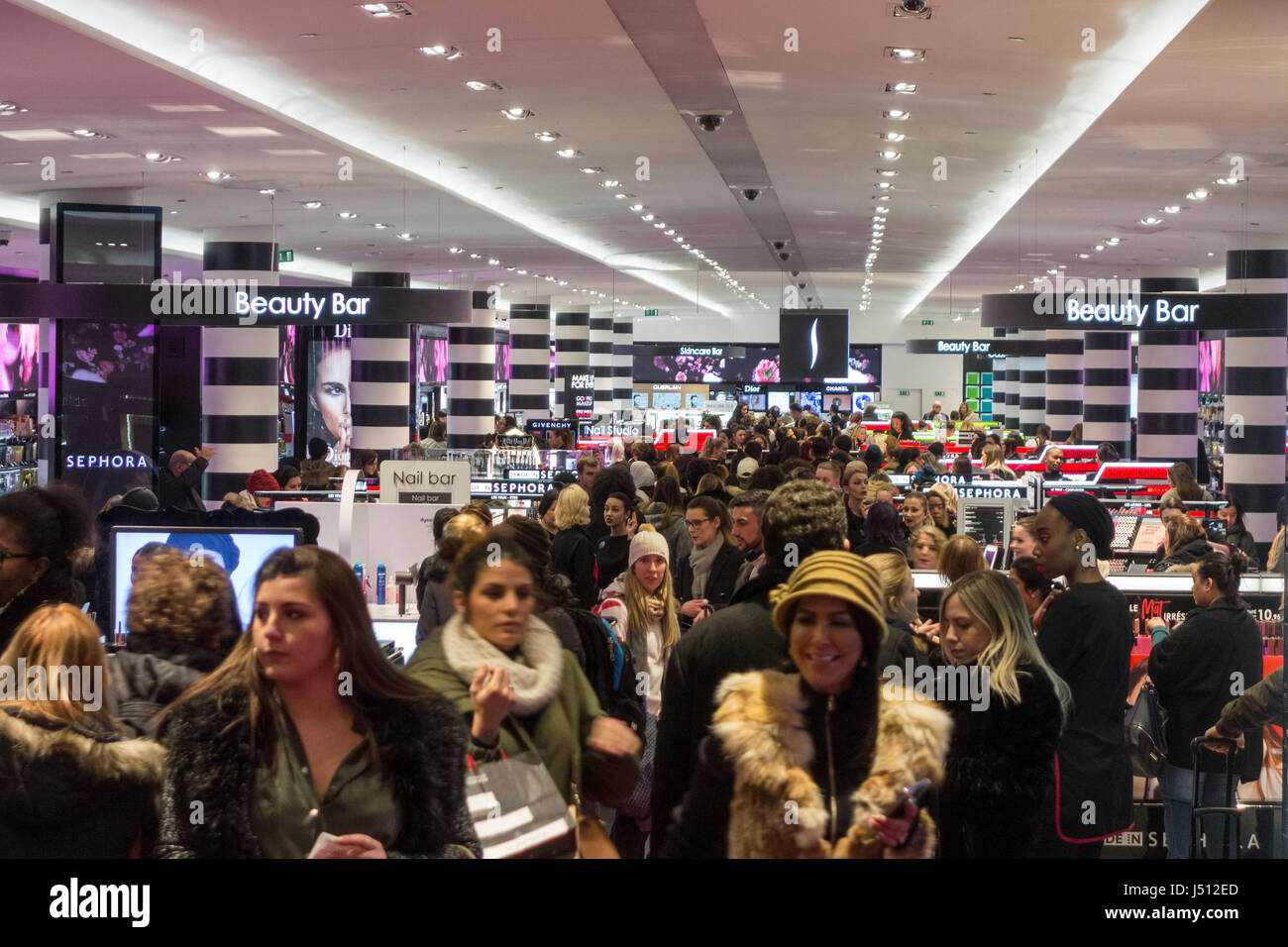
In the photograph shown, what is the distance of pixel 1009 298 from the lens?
12461mm

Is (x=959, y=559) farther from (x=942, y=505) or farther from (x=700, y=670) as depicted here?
(x=942, y=505)

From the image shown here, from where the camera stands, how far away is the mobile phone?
8.45 ft

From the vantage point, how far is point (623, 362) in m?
44.0

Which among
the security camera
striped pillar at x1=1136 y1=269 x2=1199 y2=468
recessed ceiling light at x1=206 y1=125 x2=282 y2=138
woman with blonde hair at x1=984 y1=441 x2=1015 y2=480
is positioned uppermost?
the security camera

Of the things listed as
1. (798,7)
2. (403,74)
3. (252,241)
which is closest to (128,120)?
(403,74)

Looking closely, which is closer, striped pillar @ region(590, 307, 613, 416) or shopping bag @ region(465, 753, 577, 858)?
shopping bag @ region(465, 753, 577, 858)

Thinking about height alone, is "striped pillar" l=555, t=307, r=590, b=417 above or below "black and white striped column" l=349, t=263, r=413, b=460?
above

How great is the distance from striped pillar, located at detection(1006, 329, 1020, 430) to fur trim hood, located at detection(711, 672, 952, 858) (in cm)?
3948

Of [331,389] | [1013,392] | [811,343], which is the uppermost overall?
[811,343]

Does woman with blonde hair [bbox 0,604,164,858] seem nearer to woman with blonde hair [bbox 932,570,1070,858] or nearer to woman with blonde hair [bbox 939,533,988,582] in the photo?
woman with blonde hair [bbox 932,570,1070,858]

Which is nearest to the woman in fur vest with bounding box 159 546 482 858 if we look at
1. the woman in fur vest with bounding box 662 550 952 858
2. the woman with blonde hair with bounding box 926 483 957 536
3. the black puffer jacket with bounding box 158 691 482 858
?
the black puffer jacket with bounding box 158 691 482 858

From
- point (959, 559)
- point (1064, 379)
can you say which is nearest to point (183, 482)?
point (959, 559)

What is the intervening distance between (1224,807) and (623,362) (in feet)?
129
